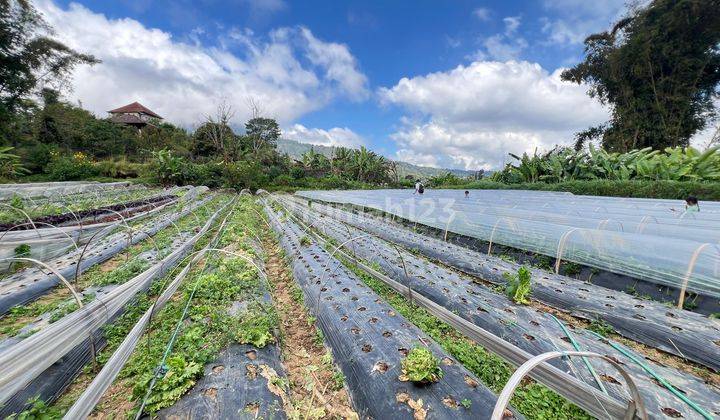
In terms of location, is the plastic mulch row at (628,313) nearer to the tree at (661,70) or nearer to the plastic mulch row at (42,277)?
the plastic mulch row at (42,277)

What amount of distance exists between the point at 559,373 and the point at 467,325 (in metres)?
1.00

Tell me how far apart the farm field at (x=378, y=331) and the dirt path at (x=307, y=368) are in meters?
0.02

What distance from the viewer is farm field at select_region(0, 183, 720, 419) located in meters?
2.45

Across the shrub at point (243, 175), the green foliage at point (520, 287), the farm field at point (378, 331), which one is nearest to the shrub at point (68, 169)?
the shrub at point (243, 175)

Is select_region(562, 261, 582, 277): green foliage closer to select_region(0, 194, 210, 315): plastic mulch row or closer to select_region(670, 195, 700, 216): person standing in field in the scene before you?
select_region(670, 195, 700, 216): person standing in field

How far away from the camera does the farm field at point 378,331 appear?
245 centimetres

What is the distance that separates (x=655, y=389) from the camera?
2592mm

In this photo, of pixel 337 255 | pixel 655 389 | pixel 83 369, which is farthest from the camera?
pixel 337 255

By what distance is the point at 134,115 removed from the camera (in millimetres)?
43938

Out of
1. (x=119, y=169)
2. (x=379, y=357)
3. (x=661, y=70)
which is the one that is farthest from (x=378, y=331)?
(x=119, y=169)

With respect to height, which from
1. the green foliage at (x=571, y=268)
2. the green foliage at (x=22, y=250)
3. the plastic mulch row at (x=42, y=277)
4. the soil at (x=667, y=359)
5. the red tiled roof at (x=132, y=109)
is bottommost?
the plastic mulch row at (x=42, y=277)

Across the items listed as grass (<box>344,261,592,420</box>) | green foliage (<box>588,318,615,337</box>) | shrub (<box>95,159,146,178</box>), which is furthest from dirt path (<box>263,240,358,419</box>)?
shrub (<box>95,159,146,178</box>)

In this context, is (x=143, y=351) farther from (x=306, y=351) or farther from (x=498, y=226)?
(x=498, y=226)

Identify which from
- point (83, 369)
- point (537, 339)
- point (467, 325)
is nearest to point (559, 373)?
point (467, 325)
